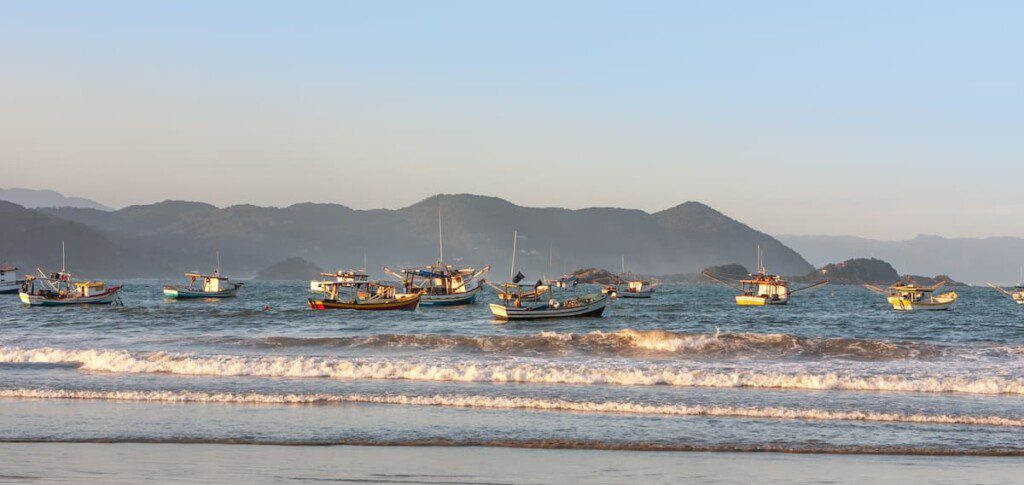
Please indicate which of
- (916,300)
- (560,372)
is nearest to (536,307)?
(560,372)

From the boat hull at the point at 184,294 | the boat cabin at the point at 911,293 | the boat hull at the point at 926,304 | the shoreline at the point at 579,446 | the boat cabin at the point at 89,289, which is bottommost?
the boat hull at the point at 926,304

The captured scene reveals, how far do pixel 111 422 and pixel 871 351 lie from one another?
28.4m

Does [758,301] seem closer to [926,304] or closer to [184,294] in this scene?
[926,304]

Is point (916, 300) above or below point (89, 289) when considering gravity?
below

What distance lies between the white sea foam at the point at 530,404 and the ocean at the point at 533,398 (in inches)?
2.6

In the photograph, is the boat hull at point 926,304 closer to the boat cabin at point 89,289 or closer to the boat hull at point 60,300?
the boat hull at point 60,300

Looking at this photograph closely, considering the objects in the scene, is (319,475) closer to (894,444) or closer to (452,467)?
(452,467)

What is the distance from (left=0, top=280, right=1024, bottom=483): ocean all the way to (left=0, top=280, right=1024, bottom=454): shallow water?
0.08 m

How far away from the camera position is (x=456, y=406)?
2395 cm

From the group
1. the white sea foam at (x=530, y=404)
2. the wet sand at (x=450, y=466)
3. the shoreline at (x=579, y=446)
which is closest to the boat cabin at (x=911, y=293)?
the white sea foam at (x=530, y=404)

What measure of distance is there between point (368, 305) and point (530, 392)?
5547cm

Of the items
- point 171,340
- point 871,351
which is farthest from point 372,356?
point 871,351

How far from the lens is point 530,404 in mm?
23906

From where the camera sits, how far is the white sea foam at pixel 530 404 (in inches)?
889
